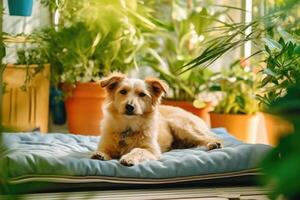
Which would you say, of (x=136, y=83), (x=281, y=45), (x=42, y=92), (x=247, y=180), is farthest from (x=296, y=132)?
(x=42, y=92)

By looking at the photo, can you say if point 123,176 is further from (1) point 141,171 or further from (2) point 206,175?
(2) point 206,175

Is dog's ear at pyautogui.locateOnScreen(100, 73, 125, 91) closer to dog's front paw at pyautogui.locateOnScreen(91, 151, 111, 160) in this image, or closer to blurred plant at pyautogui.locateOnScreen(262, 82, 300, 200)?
dog's front paw at pyautogui.locateOnScreen(91, 151, 111, 160)

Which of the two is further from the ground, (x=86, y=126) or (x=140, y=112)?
(x=140, y=112)

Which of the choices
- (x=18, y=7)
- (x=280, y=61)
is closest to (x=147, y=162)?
(x=280, y=61)

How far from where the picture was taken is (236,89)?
3.00 meters

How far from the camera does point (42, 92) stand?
2.72 metres

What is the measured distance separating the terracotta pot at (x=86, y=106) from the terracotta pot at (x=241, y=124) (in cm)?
70

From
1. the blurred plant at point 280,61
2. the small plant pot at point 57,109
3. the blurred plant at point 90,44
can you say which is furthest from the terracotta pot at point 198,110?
the blurred plant at point 280,61

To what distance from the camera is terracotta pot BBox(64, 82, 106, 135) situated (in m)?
2.78

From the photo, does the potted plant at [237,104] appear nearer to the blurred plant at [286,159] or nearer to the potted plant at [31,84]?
the potted plant at [31,84]

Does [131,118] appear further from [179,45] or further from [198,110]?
[179,45]

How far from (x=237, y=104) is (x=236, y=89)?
11 centimetres

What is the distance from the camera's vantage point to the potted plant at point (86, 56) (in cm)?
271

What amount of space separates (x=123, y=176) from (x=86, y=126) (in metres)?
1.20
